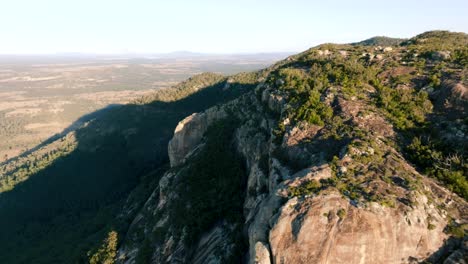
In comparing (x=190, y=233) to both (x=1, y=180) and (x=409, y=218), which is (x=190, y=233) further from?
(x=1, y=180)

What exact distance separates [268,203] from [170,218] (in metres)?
24.1

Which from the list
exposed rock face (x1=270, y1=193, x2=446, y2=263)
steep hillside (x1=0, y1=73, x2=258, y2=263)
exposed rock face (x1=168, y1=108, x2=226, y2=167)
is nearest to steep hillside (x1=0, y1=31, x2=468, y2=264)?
exposed rock face (x1=270, y1=193, x2=446, y2=263)

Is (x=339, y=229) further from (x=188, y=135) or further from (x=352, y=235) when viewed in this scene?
(x=188, y=135)

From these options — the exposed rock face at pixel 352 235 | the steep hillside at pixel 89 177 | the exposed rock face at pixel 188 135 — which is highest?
the exposed rock face at pixel 352 235

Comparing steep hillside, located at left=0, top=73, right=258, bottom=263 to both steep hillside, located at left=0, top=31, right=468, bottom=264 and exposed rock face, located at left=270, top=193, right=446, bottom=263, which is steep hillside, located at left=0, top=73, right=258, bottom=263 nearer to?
steep hillside, located at left=0, top=31, right=468, bottom=264

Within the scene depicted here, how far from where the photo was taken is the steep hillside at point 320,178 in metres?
20.8

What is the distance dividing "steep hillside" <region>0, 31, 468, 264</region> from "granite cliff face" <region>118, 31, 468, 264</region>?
95 millimetres

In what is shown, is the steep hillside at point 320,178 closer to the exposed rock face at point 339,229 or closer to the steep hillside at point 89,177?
the exposed rock face at point 339,229

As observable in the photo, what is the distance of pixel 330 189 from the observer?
902 inches

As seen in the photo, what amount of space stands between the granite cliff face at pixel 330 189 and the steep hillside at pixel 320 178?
0.09 m

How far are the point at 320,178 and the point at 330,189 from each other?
1.69 m

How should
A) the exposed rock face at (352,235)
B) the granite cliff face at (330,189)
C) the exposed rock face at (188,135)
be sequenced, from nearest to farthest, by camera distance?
1. the exposed rock face at (352,235)
2. the granite cliff face at (330,189)
3. the exposed rock face at (188,135)

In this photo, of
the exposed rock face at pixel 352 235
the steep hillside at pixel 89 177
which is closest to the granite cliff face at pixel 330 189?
the exposed rock face at pixel 352 235

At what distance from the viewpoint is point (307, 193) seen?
74.6 feet
